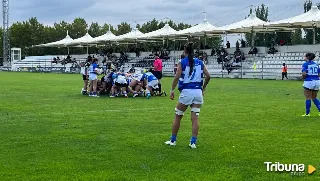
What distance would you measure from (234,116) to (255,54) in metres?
35.6

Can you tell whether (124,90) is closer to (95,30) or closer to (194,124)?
(194,124)

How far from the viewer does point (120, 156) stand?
862 centimetres

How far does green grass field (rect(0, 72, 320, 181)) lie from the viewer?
7523 millimetres

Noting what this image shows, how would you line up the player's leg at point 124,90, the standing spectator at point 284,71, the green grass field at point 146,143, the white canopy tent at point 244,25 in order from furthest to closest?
1. the white canopy tent at point 244,25
2. the standing spectator at point 284,71
3. the player's leg at point 124,90
4. the green grass field at point 146,143

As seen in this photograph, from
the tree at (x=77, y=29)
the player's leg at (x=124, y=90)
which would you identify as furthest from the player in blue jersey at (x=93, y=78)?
the tree at (x=77, y=29)

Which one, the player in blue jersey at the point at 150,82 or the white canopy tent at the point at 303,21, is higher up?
the white canopy tent at the point at 303,21

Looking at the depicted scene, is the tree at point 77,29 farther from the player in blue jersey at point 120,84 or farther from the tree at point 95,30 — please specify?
the player in blue jersey at point 120,84

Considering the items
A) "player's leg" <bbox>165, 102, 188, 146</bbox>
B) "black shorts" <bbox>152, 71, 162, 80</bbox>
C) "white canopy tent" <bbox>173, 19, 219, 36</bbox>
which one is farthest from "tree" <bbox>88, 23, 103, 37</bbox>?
"player's leg" <bbox>165, 102, 188, 146</bbox>

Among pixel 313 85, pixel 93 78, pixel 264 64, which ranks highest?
pixel 264 64

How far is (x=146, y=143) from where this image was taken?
32.5ft

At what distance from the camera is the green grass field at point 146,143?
Result: 752 cm

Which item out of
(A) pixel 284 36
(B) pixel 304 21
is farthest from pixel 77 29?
(B) pixel 304 21

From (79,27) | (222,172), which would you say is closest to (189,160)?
(222,172)

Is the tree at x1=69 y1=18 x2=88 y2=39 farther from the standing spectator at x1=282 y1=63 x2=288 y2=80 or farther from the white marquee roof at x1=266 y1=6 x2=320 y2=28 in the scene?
the standing spectator at x1=282 y1=63 x2=288 y2=80
